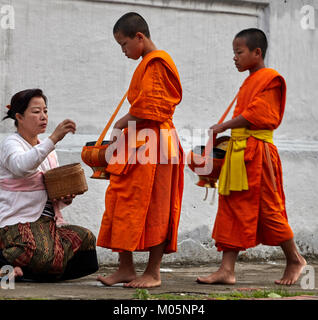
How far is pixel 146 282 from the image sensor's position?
4.63m

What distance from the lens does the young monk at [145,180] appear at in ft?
15.0

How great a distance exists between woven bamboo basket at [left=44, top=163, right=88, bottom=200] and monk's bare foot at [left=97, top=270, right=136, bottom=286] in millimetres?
615

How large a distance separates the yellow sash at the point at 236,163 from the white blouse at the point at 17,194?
1.28 metres

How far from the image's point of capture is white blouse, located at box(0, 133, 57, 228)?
4754 mm

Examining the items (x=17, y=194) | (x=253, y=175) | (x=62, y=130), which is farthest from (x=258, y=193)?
(x=17, y=194)

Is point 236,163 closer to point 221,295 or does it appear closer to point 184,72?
point 221,295

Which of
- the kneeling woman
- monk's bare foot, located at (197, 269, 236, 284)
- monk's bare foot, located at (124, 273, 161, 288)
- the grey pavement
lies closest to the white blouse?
the kneeling woman

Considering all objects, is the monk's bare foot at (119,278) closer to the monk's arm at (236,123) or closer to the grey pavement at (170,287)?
the grey pavement at (170,287)

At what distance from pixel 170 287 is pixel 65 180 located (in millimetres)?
1016

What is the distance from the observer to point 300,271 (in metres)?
5.08

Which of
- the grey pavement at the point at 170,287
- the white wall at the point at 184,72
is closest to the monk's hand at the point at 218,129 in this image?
the grey pavement at the point at 170,287

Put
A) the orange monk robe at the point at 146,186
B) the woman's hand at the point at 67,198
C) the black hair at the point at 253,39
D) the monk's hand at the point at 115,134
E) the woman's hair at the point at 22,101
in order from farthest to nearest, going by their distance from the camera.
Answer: the black hair at the point at 253,39
the woman's hair at the point at 22,101
the woman's hand at the point at 67,198
the monk's hand at the point at 115,134
the orange monk robe at the point at 146,186

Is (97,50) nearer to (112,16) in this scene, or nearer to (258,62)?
(112,16)
